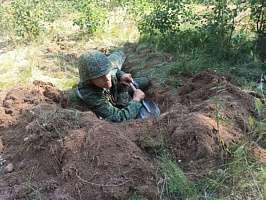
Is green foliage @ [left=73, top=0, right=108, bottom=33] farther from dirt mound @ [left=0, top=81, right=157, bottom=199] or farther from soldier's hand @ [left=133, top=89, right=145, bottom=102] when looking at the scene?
dirt mound @ [left=0, top=81, right=157, bottom=199]

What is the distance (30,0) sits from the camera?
504 centimetres

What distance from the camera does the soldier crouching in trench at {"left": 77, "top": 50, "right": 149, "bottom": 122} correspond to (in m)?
2.69

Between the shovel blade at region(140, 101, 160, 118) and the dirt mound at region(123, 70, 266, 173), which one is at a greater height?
the dirt mound at region(123, 70, 266, 173)

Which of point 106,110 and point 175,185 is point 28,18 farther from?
point 175,185

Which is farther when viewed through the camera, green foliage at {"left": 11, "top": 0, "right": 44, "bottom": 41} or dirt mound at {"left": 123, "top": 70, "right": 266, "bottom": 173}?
green foliage at {"left": 11, "top": 0, "right": 44, "bottom": 41}

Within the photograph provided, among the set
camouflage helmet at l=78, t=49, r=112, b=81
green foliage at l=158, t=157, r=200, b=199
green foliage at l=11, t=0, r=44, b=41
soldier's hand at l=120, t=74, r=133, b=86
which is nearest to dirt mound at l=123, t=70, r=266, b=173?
green foliage at l=158, t=157, r=200, b=199

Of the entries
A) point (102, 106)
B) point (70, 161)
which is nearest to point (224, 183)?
point (70, 161)

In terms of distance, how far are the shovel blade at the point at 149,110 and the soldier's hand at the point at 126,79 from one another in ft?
1.38

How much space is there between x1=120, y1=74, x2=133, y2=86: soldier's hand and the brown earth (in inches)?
42.0

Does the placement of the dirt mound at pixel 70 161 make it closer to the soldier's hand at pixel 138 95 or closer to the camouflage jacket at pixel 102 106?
the camouflage jacket at pixel 102 106

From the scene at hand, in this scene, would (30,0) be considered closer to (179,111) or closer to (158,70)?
(158,70)

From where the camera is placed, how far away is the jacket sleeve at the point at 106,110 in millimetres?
2834

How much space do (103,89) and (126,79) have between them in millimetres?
448

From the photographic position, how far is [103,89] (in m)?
3.02
